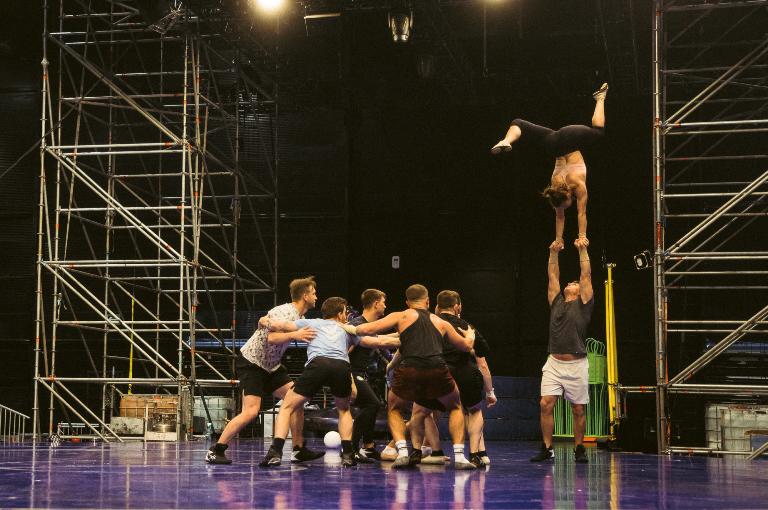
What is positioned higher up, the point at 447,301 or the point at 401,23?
the point at 401,23

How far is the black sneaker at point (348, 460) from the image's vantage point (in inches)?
394

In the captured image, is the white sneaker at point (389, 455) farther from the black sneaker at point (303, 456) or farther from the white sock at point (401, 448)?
the white sock at point (401, 448)

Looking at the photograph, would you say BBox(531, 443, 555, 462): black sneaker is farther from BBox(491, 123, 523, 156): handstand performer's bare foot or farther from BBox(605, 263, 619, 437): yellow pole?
BBox(491, 123, 523, 156): handstand performer's bare foot

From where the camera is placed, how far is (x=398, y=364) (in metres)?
10.1

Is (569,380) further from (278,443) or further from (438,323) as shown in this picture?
(278,443)

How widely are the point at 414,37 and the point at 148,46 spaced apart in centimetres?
640

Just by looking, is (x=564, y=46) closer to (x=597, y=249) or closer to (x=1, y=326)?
(x=597, y=249)

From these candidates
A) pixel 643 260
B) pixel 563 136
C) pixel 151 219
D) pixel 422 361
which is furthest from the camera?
pixel 151 219

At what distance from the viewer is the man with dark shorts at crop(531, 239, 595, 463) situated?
11477 millimetres

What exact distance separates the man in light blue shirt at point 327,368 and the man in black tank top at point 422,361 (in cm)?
25

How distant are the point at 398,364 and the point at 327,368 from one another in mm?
726

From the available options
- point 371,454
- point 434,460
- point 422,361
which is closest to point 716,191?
point 371,454

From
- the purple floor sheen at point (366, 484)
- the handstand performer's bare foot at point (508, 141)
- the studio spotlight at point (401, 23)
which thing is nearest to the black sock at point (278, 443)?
the purple floor sheen at point (366, 484)

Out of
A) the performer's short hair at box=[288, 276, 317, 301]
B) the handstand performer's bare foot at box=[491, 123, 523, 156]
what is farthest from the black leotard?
the performer's short hair at box=[288, 276, 317, 301]
